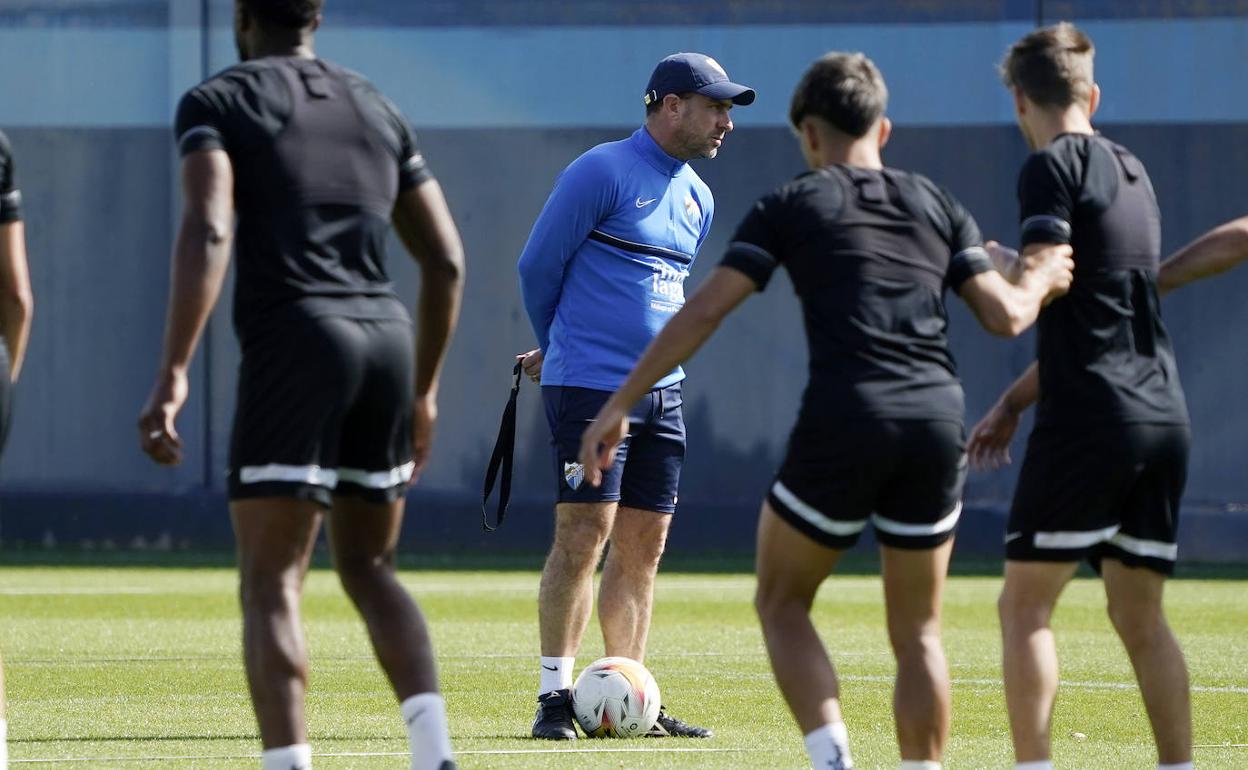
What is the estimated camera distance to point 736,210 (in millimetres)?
19109

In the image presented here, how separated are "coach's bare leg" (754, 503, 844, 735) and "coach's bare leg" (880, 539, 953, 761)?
0.16 meters

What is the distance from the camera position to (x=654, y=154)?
757 cm

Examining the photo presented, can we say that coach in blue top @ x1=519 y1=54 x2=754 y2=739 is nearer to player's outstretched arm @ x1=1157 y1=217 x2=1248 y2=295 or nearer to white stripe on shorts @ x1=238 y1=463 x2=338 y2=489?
player's outstretched arm @ x1=1157 y1=217 x2=1248 y2=295

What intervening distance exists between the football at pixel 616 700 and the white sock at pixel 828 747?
6.75 feet

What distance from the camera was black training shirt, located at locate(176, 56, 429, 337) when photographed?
479 cm

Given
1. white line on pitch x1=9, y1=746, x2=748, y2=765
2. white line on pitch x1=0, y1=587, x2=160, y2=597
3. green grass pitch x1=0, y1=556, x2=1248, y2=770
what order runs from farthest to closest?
1. white line on pitch x1=0, y1=587, x2=160, y2=597
2. green grass pitch x1=0, y1=556, x2=1248, y2=770
3. white line on pitch x1=9, y1=746, x2=748, y2=765

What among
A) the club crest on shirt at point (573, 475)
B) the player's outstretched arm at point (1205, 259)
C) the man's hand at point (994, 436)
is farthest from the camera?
the club crest on shirt at point (573, 475)

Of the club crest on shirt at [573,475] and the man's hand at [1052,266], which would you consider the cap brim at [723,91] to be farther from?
the man's hand at [1052,266]

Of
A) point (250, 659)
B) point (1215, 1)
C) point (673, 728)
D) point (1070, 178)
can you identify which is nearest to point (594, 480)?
point (250, 659)

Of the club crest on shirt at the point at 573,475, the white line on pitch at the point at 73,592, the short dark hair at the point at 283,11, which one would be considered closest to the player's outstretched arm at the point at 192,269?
the short dark hair at the point at 283,11

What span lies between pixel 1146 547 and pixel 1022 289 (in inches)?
33.3

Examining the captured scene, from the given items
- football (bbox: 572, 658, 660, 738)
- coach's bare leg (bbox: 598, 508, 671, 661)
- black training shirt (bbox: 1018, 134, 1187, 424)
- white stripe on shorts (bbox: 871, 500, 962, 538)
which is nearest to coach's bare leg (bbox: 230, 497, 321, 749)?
white stripe on shorts (bbox: 871, 500, 962, 538)

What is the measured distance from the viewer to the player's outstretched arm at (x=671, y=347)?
491 cm

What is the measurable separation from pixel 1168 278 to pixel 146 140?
51.6 feet
